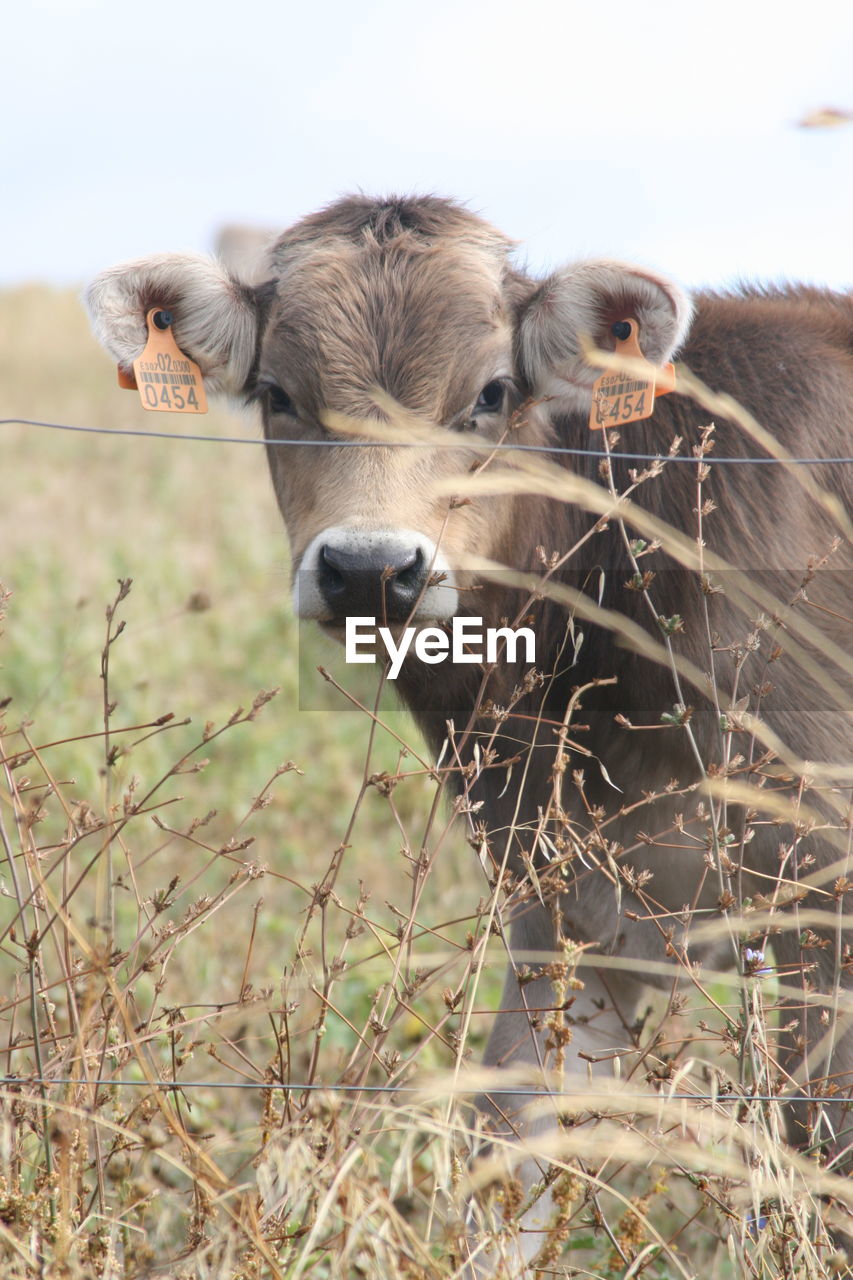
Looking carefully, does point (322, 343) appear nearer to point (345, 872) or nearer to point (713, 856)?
point (713, 856)

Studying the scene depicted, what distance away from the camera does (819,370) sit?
3.24 m

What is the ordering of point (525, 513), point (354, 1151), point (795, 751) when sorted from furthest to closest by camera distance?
point (525, 513)
point (795, 751)
point (354, 1151)

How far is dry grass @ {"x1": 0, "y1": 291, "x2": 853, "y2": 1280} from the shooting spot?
201 centimetres

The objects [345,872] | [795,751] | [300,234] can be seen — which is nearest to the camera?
[795,751]

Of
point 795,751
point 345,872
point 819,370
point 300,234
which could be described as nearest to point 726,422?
point 819,370

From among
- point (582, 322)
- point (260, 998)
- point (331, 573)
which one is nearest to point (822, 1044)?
point (260, 998)

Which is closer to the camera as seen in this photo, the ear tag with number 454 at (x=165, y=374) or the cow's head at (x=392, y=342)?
the cow's head at (x=392, y=342)

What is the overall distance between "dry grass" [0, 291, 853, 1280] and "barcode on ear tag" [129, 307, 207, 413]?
1.70 ft

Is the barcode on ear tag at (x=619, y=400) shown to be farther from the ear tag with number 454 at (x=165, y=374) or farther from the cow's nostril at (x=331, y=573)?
the ear tag with number 454 at (x=165, y=374)

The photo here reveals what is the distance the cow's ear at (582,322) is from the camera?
3.06 m

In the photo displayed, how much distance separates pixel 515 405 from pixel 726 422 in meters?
0.51

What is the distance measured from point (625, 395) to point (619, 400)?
20mm

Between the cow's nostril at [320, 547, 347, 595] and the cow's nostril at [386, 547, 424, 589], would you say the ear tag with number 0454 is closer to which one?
the cow's nostril at [386, 547, 424, 589]

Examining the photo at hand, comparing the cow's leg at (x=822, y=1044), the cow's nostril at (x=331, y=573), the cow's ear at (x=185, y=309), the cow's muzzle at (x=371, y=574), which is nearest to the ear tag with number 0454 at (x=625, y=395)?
the cow's muzzle at (x=371, y=574)
